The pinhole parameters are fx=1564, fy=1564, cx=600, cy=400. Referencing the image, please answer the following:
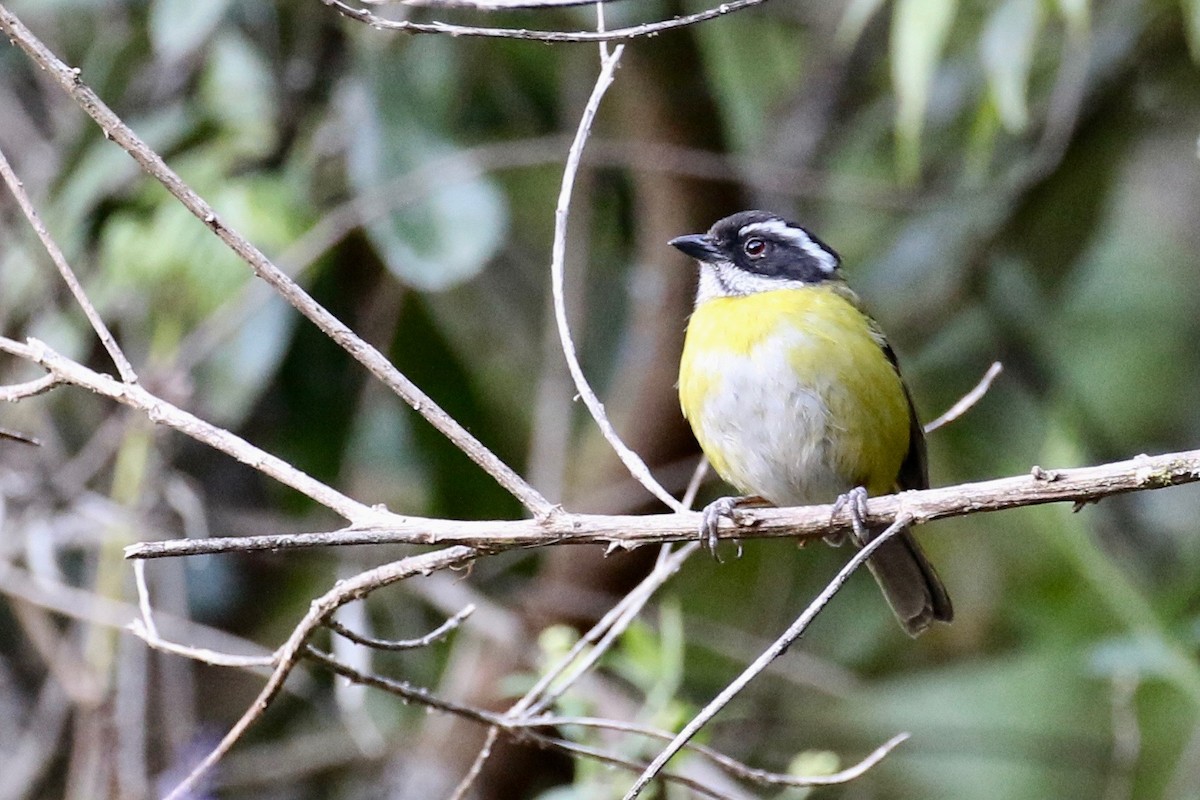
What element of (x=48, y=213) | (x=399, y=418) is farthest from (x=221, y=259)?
(x=399, y=418)

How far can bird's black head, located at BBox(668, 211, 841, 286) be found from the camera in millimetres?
3684

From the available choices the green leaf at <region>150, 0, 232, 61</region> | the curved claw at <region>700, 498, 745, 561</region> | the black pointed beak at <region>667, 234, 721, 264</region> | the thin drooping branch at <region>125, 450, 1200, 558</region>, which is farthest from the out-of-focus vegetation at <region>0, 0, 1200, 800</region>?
the thin drooping branch at <region>125, 450, 1200, 558</region>

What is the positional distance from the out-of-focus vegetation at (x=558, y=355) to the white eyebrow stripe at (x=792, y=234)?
20.7 inches

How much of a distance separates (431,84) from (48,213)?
3.49 ft

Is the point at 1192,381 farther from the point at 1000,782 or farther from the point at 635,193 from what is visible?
the point at 635,193

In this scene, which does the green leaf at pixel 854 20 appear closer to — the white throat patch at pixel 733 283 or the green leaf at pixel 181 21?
the white throat patch at pixel 733 283

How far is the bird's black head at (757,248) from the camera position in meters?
3.68

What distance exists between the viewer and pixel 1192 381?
5.45 meters

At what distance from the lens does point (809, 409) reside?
3.24m

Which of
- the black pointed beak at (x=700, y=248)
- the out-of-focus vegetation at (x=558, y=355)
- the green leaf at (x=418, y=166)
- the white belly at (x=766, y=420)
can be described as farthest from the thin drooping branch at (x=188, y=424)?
the black pointed beak at (x=700, y=248)

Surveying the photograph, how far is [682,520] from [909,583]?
1.45m

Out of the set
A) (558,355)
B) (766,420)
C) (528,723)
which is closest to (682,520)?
(528,723)

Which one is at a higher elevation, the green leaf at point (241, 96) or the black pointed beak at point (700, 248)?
the green leaf at point (241, 96)

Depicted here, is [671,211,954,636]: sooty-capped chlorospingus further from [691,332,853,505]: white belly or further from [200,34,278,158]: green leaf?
[200,34,278,158]: green leaf
